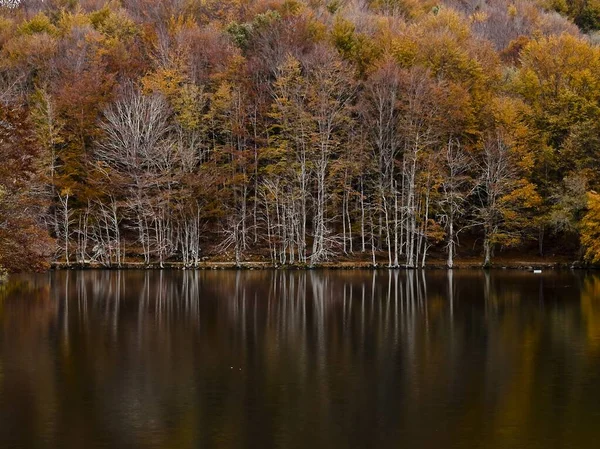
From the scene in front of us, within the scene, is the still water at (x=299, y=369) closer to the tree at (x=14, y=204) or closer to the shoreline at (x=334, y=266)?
the tree at (x=14, y=204)

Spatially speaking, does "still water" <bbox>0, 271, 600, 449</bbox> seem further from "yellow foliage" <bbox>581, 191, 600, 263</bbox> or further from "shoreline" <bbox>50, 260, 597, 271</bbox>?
"shoreline" <bbox>50, 260, 597, 271</bbox>

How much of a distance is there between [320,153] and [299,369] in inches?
1738

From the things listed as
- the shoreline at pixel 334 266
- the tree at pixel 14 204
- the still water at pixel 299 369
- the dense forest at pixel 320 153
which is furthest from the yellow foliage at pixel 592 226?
the tree at pixel 14 204

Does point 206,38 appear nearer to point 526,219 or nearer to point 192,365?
point 526,219

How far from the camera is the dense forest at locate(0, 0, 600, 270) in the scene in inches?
2564

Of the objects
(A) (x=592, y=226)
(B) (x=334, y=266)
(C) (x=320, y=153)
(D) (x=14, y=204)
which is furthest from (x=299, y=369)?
(C) (x=320, y=153)

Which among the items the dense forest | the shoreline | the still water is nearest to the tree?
the still water

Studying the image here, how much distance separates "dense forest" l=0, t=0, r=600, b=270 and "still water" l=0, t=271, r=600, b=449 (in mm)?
21391

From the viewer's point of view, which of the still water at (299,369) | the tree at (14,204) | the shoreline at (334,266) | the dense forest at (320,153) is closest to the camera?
the still water at (299,369)

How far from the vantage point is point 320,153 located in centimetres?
6712

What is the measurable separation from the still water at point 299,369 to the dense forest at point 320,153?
70.2 feet

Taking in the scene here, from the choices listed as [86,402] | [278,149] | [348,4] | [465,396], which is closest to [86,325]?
[86,402]

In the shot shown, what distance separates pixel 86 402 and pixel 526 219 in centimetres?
5023

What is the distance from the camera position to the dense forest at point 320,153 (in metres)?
65.1
